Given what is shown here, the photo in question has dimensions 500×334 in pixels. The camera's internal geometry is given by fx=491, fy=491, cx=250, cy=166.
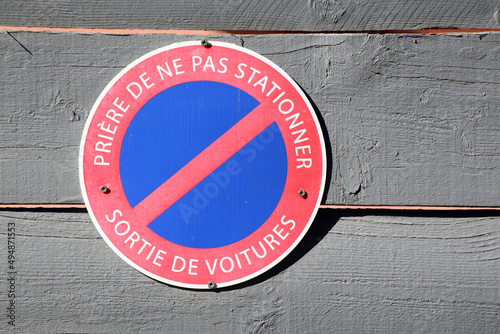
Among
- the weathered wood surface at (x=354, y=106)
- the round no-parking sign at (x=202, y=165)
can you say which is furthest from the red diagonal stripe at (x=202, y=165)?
the weathered wood surface at (x=354, y=106)

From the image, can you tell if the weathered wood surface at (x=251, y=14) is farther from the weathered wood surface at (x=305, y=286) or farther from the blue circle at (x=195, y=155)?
the weathered wood surface at (x=305, y=286)

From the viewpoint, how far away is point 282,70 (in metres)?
1.07

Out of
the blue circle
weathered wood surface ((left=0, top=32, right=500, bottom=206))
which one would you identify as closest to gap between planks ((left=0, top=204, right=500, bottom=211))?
weathered wood surface ((left=0, top=32, right=500, bottom=206))

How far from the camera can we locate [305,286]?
42.8 inches

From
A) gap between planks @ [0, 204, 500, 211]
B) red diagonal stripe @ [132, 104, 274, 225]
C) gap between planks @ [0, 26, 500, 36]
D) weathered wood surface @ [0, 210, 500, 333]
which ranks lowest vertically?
weathered wood surface @ [0, 210, 500, 333]

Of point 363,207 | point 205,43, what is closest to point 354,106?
point 363,207

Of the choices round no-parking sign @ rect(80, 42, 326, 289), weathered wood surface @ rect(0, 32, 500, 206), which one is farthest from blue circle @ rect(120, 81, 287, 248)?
weathered wood surface @ rect(0, 32, 500, 206)

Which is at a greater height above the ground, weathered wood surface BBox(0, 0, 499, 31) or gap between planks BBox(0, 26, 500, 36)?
weathered wood surface BBox(0, 0, 499, 31)

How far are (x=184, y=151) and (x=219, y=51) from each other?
231 millimetres

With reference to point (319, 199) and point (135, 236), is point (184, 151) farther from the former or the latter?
point (319, 199)

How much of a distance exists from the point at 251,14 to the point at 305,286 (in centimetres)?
62

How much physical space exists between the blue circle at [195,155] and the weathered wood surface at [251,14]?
0.55ft

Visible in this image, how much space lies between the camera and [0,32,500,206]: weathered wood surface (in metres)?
1.08

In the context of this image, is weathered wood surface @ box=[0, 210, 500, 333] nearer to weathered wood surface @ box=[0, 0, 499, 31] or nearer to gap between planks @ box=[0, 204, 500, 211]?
gap between planks @ box=[0, 204, 500, 211]
